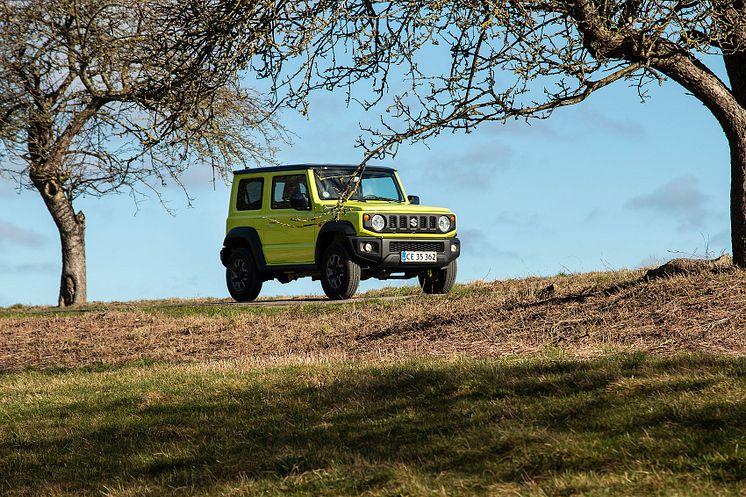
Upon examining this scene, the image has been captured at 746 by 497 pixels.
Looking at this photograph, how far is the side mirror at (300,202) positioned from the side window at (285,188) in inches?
14.6

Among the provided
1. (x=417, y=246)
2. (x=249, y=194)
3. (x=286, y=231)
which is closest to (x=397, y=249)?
(x=417, y=246)

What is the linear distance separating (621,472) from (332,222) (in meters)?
11.7

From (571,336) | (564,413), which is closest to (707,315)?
(571,336)

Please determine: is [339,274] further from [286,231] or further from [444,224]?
[444,224]

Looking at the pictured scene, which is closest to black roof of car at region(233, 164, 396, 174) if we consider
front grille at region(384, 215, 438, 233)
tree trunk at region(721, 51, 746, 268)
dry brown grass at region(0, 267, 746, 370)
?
front grille at region(384, 215, 438, 233)

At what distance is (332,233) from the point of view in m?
17.5

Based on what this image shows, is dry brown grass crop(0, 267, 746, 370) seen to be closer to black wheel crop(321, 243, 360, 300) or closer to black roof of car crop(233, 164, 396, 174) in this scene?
black wheel crop(321, 243, 360, 300)

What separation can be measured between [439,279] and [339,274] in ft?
7.57

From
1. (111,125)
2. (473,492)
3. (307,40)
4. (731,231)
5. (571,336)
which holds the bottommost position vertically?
(473,492)

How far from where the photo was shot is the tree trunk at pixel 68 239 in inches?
984

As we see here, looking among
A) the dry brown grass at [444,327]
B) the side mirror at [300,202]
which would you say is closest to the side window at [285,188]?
the side mirror at [300,202]

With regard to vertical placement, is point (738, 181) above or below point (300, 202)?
below

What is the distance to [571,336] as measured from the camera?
36.9ft

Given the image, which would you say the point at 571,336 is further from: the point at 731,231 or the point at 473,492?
the point at 473,492
